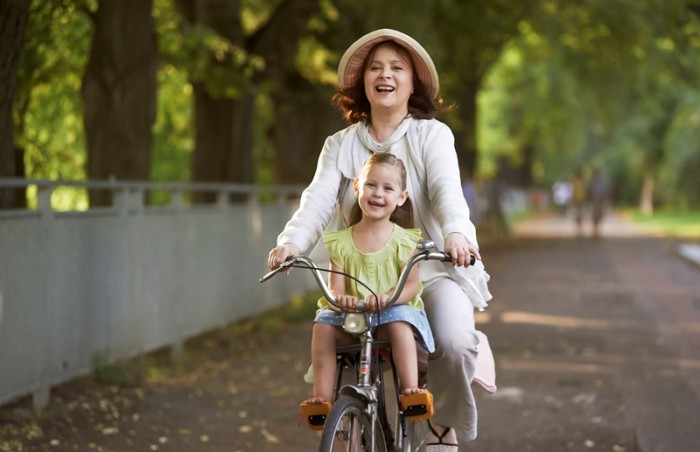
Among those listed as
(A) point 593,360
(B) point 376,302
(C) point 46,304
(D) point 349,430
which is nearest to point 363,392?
(D) point 349,430

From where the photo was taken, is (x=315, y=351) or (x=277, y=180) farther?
(x=277, y=180)

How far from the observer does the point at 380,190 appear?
494 centimetres

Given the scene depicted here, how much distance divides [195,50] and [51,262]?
610cm

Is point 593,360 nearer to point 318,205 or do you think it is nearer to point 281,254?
point 318,205

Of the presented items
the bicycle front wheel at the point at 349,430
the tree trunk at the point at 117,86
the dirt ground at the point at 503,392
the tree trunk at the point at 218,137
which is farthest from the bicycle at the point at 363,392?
the tree trunk at the point at 218,137

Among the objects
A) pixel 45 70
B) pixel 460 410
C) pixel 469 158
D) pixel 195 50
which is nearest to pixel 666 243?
pixel 469 158

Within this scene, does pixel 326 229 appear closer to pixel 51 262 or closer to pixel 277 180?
pixel 51 262

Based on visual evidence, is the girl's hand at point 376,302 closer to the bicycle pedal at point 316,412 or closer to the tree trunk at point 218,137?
the bicycle pedal at point 316,412

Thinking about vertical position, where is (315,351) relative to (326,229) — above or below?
below

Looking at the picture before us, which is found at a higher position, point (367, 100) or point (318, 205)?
point (367, 100)

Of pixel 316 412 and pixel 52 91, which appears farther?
pixel 52 91

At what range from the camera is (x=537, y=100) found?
47.3 meters

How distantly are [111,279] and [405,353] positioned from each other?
5.13 meters

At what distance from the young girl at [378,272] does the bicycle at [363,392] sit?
0.22 ft
